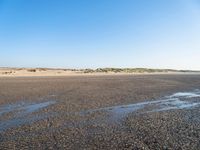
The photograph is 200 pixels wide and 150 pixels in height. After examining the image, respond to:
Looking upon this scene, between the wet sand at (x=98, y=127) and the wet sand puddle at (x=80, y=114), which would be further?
the wet sand puddle at (x=80, y=114)

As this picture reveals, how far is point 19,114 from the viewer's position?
15.9 metres

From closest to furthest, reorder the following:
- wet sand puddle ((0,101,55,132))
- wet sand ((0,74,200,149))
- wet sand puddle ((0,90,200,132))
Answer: wet sand ((0,74,200,149))
wet sand puddle ((0,101,55,132))
wet sand puddle ((0,90,200,132))

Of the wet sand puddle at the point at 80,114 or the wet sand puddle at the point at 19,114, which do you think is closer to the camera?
the wet sand puddle at the point at 19,114

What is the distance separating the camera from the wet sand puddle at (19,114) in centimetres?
1347

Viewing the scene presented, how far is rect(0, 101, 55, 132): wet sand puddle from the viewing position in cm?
1347

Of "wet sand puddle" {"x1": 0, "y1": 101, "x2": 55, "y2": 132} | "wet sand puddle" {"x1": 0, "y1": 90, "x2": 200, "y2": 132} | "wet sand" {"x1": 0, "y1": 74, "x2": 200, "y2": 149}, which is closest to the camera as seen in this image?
"wet sand" {"x1": 0, "y1": 74, "x2": 200, "y2": 149}

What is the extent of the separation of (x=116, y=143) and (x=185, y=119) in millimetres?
5927

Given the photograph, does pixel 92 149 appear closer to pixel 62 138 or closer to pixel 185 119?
pixel 62 138

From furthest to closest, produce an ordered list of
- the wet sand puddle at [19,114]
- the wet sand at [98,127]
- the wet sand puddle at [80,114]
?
the wet sand puddle at [80,114], the wet sand puddle at [19,114], the wet sand at [98,127]

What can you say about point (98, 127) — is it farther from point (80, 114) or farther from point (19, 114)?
point (19, 114)

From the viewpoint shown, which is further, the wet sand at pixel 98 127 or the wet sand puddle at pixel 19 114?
the wet sand puddle at pixel 19 114

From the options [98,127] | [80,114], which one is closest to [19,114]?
[80,114]

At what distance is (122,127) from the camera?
41.6 ft

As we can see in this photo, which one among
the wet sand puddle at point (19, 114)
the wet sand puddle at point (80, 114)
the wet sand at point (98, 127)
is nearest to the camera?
the wet sand at point (98, 127)
